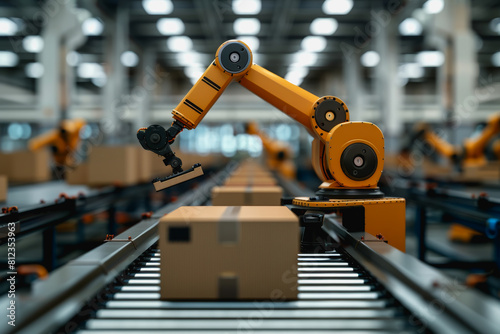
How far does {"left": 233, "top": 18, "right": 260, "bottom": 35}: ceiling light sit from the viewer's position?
11516 millimetres

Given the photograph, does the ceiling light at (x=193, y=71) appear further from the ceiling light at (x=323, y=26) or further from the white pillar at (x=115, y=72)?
the ceiling light at (x=323, y=26)

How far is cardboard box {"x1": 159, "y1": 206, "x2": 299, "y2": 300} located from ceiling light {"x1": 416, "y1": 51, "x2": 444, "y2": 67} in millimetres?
15253

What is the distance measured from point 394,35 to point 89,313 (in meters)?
11.6

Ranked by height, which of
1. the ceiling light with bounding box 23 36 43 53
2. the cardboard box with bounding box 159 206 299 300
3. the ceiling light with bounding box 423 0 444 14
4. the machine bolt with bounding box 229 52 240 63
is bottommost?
the cardboard box with bounding box 159 206 299 300

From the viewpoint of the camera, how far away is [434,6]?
353 inches

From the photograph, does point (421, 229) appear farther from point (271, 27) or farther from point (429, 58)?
point (429, 58)

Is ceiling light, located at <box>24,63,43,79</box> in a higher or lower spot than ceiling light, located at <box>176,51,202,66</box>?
lower

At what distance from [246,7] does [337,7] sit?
2577 mm

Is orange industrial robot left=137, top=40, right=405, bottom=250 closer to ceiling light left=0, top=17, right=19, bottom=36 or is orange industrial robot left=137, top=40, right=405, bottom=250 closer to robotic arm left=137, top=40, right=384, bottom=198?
robotic arm left=137, top=40, right=384, bottom=198

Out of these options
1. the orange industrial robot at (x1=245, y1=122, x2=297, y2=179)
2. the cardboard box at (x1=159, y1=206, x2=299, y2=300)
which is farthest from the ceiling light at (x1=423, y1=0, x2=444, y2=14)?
the cardboard box at (x1=159, y1=206, x2=299, y2=300)

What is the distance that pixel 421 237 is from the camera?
4.33m

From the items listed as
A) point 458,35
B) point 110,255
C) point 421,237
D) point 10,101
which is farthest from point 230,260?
point 10,101

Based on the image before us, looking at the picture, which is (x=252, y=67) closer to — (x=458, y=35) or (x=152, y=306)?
(x=152, y=306)

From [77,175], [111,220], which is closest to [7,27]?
[77,175]
